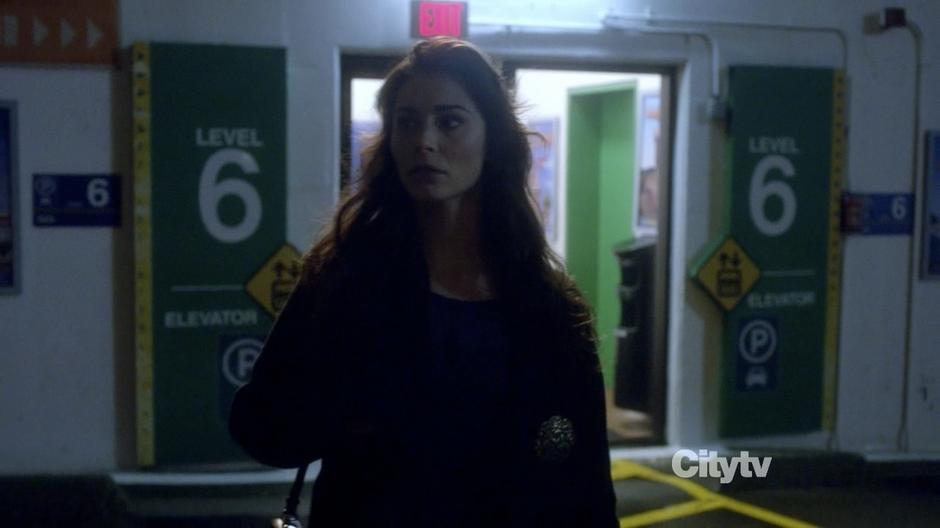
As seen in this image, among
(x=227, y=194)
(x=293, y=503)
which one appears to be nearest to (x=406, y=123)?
(x=293, y=503)

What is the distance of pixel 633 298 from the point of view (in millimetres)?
7523

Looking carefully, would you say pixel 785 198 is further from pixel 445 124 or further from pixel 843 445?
pixel 445 124

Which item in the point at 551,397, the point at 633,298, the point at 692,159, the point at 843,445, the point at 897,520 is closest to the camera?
the point at 551,397

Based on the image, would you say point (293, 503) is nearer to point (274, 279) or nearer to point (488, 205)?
point (488, 205)

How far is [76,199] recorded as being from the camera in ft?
18.8

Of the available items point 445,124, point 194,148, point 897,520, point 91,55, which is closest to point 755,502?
point 897,520

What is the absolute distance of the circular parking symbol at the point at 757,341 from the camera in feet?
22.0

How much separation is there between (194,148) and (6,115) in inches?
37.5

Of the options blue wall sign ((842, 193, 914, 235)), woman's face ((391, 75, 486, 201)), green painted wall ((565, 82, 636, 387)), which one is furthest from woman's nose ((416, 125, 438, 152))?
green painted wall ((565, 82, 636, 387))

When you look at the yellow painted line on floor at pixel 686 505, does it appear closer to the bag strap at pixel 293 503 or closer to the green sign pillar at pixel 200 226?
the green sign pillar at pixel 200 226

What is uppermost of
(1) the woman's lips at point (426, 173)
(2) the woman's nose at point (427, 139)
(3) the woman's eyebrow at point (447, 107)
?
(3) the woman's eyebrow at point (447, 107)

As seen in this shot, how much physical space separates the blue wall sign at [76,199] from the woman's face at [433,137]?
4.07 m

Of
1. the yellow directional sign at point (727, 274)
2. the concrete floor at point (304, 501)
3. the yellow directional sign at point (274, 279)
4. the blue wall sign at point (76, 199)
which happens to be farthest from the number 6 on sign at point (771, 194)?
the blue wall sign at point (76, 199)

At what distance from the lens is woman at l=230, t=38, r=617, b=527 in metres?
1.89
